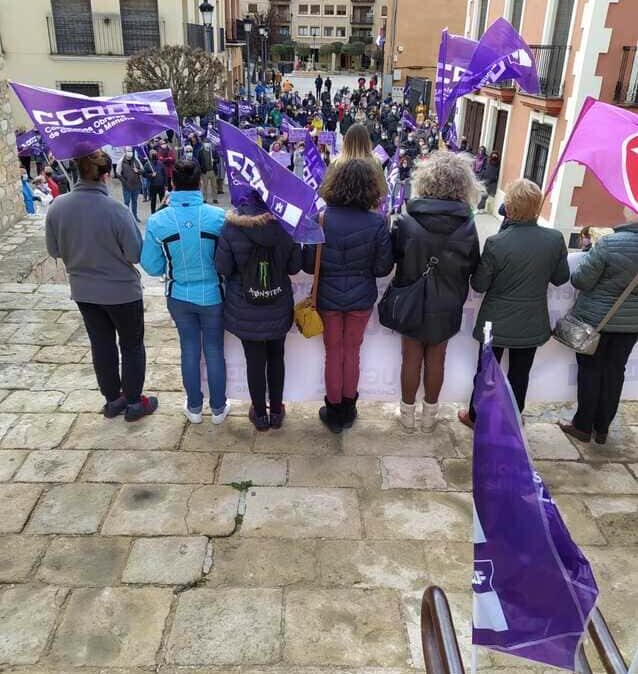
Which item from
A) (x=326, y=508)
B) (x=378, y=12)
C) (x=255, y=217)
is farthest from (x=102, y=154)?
(x=378, y=12)

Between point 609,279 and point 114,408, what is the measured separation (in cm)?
299

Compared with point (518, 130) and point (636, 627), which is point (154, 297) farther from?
point (518, 130)

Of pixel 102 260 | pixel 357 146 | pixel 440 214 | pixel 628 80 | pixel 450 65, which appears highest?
pixel 450 65

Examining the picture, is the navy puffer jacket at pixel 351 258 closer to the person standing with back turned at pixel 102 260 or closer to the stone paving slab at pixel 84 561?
the person standing with back turned at pixel 102 260

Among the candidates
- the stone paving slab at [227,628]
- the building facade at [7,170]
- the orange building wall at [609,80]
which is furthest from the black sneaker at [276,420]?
the orange building wall at [609,80]

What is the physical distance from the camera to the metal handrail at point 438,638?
1.51 m

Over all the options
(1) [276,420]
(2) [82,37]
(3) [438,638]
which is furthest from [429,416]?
(2) [82,37]

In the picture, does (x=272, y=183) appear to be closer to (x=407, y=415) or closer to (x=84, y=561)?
(x=407, y=415)

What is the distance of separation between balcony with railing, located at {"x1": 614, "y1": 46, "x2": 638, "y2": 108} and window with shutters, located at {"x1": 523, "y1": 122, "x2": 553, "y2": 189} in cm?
182

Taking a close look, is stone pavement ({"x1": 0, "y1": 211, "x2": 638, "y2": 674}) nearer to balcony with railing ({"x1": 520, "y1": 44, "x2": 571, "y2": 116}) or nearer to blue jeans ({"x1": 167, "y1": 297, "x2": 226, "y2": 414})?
blue jeans ({"x1": 167, "y1": 297, "x2": 226, "y2": 414})

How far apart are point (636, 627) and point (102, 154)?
3.36 meters

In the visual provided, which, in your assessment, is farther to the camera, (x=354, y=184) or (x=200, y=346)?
(x=200, y=346)

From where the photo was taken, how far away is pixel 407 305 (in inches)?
132

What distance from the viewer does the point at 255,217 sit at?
3.10 m
